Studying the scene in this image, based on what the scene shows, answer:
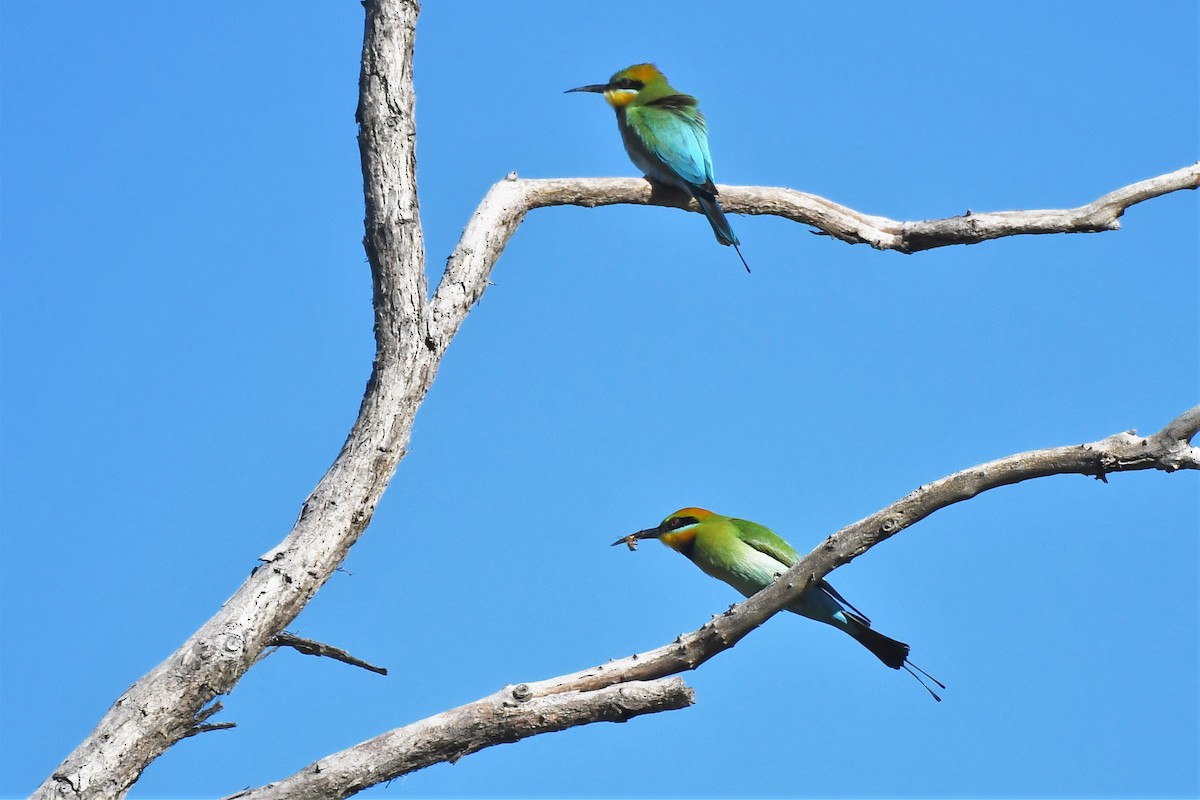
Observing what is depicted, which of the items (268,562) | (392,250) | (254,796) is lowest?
(254,796)

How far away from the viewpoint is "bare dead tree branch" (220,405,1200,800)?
3.24m

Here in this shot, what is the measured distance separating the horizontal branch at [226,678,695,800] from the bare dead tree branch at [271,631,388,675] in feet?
1.23

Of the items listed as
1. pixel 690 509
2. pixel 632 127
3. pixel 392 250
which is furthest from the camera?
pixel 632 127

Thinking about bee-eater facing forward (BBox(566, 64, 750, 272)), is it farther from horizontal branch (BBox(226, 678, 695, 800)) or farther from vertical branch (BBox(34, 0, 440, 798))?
horizontal branch (BBox(226, 678, 695, 800))

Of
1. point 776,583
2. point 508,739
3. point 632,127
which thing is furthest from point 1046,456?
point 632,127

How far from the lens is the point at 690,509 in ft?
17.7

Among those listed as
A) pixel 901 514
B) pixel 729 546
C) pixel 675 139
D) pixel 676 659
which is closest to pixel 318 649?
pixel 676 659

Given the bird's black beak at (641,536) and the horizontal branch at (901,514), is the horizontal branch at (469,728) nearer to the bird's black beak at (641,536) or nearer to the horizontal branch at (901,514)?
the horizontal branch at (901,514)

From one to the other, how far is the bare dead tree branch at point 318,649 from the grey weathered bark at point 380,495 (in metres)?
0.06

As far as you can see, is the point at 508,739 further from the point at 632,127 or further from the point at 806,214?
the point at 632,127

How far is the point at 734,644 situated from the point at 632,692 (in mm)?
369

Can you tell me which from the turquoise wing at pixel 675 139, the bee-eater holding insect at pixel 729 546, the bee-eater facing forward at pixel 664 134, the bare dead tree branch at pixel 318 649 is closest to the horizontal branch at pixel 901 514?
the bare dead tree branch at pixel 318 649

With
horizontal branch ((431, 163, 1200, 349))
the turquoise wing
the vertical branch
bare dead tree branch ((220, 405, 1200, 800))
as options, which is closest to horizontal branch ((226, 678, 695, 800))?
bare dead tree branch ((220, 405, 1200, 800))

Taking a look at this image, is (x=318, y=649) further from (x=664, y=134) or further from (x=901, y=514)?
(x=664, y=134)
